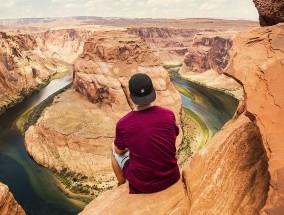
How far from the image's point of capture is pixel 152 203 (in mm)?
7551

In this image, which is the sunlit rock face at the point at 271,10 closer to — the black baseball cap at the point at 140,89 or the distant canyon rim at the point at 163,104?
the distant canyon rim at the point at 163,104

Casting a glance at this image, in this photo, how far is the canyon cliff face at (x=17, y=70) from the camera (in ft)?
247

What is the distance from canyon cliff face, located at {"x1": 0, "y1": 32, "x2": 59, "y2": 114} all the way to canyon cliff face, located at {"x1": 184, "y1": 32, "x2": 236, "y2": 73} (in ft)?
175

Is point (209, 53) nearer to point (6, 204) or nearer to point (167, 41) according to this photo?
point (167, 41)

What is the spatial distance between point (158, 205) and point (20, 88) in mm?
80363

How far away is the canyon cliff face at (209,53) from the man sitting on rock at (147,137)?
89832 millimetres

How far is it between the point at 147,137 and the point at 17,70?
87.0 m

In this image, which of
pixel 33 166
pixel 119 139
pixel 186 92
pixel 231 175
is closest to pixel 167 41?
pixel 186 92

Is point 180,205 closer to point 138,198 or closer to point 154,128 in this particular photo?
point 138,198

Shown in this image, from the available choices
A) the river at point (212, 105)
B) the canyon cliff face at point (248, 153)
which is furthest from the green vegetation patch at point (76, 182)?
the canyon cliff face at point (248, 153)

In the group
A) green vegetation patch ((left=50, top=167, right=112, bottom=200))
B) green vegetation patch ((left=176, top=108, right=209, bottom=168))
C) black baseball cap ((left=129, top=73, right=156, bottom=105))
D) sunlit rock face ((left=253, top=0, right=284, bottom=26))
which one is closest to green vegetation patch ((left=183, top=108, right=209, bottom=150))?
green vegetation patch ((left=176, top=108, right=209, bottom=168))

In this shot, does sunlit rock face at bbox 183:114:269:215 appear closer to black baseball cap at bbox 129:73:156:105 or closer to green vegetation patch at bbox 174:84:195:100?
black baseball cap at bbox 129:73:156:105

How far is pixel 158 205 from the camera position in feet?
24.6

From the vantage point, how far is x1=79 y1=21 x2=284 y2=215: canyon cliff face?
6113 mm
